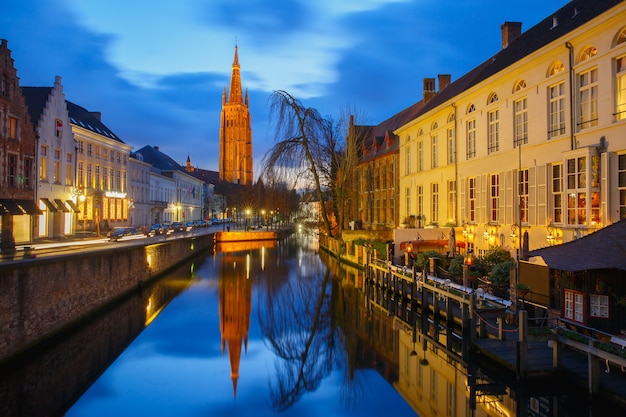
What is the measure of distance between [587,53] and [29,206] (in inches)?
1041

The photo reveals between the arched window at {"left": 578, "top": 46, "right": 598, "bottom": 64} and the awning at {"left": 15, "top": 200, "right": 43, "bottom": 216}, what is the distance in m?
25.7

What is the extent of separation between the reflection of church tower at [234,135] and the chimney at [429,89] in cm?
9493

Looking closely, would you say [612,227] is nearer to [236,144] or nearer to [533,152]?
[533,152]

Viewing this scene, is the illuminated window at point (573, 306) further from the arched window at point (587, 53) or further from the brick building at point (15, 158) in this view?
the brick building at point (15, 158)

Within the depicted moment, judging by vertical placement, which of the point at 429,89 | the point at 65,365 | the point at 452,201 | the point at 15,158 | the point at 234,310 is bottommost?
the point at 234,310

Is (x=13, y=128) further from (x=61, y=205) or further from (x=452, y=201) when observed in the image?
(x=452, y=201)

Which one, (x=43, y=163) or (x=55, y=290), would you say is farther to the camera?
(x=43, y=163)

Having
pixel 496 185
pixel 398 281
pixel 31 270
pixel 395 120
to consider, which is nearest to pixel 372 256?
pixel 398 281

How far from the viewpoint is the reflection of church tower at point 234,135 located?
130m

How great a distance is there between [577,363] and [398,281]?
1141cm

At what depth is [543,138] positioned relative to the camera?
18016 millimetres

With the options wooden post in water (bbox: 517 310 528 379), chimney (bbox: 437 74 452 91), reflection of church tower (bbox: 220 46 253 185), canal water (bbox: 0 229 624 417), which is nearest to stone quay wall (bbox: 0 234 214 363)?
canal water (bbox: 0 229 624 417)

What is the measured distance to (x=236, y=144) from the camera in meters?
130

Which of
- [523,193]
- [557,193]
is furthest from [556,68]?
[523,193]
